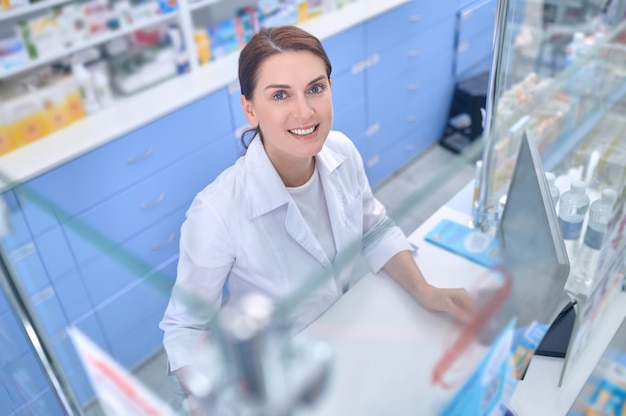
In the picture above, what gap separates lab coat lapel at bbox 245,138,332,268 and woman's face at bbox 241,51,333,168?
78mm

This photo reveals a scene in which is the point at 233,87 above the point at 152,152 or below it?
above

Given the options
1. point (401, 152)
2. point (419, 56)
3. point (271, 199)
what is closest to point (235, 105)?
point (401, 152)

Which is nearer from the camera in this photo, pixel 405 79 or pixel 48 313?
pixel 48 313

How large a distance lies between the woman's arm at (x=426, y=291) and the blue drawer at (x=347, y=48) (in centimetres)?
195

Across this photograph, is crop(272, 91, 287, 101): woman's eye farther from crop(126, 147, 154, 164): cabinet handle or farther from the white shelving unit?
the white shelving unit

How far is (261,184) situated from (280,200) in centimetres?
6

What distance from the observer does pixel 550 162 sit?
62.1 inches

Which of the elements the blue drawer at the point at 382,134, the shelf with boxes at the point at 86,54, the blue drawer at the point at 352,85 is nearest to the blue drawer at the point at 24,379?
the shelf with boxes at the point at 86,54

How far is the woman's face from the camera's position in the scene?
3.98 ft

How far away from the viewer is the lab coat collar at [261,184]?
1306 mm

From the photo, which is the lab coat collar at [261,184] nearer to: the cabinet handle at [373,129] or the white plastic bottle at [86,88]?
the white plastic bottle at [86,88]

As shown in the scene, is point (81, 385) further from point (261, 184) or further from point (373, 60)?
point (373, 60)

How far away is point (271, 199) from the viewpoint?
4.29 ft

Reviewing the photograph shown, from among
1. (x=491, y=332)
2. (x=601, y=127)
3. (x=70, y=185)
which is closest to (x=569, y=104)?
(x=601, y=127)
